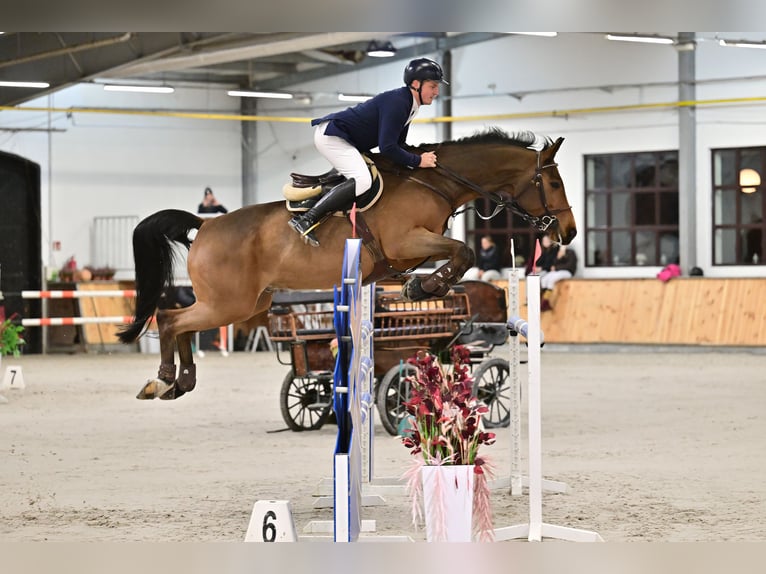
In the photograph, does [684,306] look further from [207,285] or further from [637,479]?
[207,285]

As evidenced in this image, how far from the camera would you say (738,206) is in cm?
1588

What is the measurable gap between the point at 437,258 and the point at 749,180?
11651mm

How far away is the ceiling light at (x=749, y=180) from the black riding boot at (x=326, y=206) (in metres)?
11.8

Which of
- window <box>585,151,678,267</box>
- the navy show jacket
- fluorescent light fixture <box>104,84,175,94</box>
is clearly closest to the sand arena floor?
the navy show jacket

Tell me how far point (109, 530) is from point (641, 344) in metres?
11.6

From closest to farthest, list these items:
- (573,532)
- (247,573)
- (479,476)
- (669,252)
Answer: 1. (247,573)
2. (479,476)
3. (573,532)
4. (669,252)

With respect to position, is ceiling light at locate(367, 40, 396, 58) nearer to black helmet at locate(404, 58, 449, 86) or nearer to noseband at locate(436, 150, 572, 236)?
noseband at locate(436, 150, 572, 236)

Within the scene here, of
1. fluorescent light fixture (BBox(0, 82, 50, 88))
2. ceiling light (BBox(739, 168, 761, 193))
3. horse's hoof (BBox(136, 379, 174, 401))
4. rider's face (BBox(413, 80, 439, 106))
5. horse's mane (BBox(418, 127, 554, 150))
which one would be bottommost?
horse's hoof (BBox(136, 379, 174, 401))

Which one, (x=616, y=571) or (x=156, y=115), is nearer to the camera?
(x=616, y=571)

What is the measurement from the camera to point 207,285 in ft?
18.0

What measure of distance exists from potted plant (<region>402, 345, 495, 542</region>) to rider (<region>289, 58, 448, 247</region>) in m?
1.27

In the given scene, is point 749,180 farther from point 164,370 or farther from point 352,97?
point 164,370

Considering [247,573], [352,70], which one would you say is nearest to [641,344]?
[352,70]

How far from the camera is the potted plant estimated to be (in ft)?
12.7
